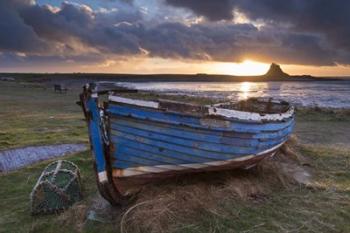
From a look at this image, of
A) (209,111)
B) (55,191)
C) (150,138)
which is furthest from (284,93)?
(55,191)

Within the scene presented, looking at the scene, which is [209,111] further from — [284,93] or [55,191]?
[284,93]

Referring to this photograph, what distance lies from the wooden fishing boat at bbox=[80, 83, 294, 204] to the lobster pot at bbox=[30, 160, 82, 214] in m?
0.94

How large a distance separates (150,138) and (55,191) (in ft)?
6.43

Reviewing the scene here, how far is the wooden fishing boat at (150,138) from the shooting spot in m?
5.47

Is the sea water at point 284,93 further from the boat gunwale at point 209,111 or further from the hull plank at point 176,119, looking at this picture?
the hull plank at point 176,119

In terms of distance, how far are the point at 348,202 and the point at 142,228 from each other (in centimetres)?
382

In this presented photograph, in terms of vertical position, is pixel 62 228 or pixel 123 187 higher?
pixel 123 187

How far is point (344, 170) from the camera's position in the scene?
29.7 feet

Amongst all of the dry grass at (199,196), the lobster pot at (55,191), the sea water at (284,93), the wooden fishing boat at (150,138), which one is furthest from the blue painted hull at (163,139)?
the sea water at (284,93)

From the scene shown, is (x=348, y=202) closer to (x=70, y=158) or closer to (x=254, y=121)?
(x=254, y=121)

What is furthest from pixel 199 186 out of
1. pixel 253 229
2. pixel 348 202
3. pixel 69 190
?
pixel 348 202

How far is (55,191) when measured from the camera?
6.18 meters

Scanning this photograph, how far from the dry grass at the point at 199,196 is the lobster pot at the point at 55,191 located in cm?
120

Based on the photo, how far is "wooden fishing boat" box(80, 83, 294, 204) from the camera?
547 cm
